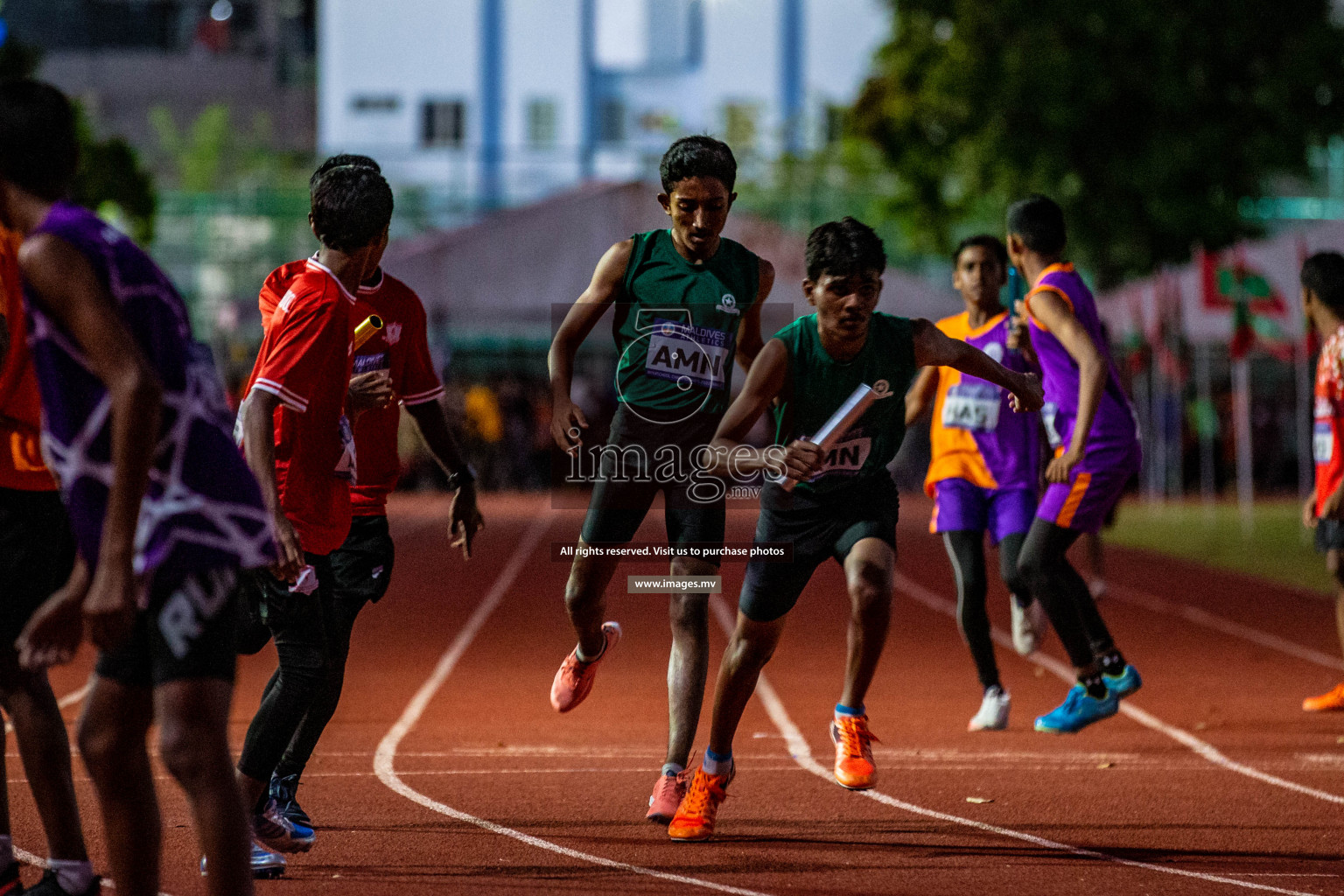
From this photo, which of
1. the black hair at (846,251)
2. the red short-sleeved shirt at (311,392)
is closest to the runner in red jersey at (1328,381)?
the black hair at (846,251)

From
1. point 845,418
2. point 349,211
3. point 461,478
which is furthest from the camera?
point 461,478

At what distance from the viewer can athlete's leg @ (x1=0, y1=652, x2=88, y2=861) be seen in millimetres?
4355

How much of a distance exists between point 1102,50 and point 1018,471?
2091 centimetres

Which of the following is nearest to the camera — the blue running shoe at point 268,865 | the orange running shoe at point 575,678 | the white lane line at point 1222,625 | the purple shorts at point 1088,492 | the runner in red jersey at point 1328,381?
the blue running shoe at point 268,865

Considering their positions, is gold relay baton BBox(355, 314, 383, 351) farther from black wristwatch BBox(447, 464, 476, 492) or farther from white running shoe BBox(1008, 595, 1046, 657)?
white running shoe BBox(1008, 595, 1046, 657)

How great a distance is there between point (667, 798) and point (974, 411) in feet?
10.3

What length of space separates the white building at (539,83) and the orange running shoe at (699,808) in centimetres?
5321

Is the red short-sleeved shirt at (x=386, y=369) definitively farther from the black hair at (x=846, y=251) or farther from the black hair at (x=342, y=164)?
the black hair at (x=846, y=251)

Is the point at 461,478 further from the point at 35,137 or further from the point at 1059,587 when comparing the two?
the point at 1059,587

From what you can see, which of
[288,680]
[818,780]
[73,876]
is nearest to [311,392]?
[288,680]

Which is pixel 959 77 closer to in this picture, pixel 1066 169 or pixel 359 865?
pixel 1066 169

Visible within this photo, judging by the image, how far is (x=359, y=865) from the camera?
5.22m

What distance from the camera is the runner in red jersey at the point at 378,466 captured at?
5.62 metres

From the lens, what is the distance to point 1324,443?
832 centimetres
